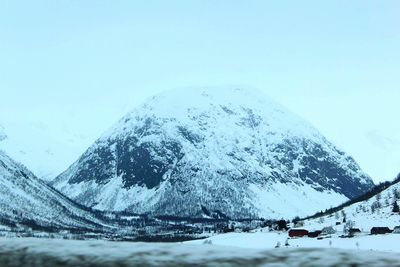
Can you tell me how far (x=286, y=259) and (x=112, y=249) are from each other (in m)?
3.12

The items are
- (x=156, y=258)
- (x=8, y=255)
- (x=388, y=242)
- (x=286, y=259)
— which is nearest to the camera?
(x=286, y=259)

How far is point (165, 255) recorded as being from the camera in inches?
384

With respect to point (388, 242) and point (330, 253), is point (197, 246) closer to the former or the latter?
point (330, 253)

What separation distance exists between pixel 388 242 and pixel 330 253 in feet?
647

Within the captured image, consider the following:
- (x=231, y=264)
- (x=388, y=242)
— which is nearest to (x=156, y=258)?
(x=231, y=264)

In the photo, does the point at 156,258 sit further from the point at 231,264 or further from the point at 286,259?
the point at 286,259

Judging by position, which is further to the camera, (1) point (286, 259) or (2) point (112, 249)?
(2) point (112, 249)

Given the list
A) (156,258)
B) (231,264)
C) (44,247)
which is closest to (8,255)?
(44,247)

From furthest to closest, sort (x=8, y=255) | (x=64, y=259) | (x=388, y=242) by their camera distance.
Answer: (x=388, y=242)
(x=8, y=255)
(x=64, y=259)

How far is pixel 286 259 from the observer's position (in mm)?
8891

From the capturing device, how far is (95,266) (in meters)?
9.92

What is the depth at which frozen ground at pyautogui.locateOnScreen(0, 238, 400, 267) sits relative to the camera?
862 centimetres

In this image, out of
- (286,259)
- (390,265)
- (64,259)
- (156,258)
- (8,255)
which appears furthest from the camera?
(8,255)

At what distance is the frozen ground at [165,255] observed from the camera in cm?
862
